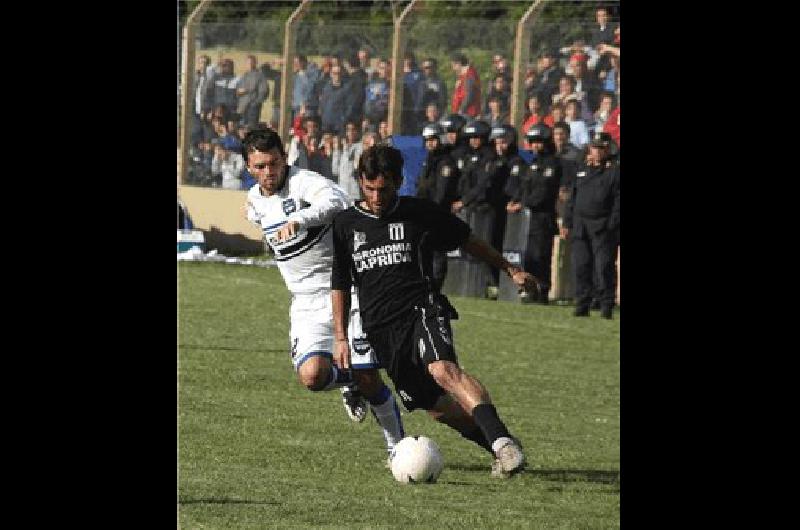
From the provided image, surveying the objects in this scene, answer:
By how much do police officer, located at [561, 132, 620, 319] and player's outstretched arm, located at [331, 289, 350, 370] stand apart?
33.0 feet

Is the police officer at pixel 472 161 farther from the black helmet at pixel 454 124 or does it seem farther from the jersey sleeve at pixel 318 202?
the jersey sleeve at pixel 318 202

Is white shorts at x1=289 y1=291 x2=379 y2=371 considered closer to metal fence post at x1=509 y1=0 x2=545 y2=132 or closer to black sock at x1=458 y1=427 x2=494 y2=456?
black sock at x1=458 y1=427 x2=494 y2=456

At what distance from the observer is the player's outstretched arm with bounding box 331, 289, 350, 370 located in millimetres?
10375

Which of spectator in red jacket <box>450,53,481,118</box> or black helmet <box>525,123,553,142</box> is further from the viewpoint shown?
spectator in red jacket <box>450,53,481,118</box>

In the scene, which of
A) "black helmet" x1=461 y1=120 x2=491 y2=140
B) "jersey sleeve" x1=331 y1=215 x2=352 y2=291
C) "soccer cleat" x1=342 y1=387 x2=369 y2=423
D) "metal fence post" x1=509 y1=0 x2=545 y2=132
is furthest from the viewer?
"metal fence post" x1=509 y1=0 x2=545 y2=132

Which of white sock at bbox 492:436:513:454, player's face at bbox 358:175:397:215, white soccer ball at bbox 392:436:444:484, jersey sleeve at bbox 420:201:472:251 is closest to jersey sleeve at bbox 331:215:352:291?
player's face at bbox 358:175:397:215

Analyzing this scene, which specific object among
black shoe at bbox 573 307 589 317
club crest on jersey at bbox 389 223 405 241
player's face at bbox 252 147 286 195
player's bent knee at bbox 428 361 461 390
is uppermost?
player's face at bbox 252 147 286 195

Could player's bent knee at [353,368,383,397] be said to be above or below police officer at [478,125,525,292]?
below

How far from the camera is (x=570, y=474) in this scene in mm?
11047

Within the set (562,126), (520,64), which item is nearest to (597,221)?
(562,126)

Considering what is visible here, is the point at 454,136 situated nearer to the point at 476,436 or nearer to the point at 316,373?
the point at 316,373

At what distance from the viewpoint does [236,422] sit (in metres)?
12.7
